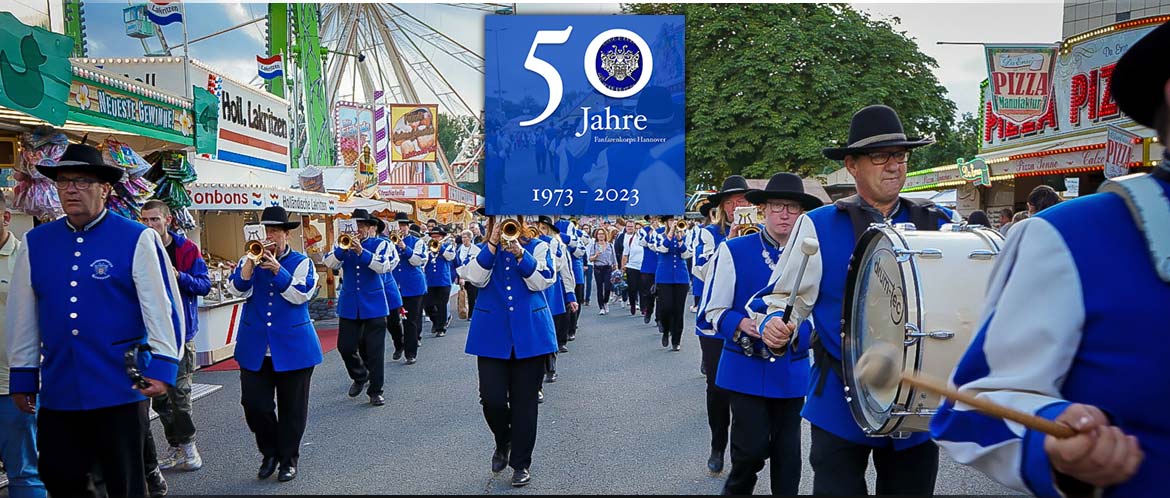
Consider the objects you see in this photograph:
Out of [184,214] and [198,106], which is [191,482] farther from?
[198,106]

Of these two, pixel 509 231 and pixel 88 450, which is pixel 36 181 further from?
pixel 509 231

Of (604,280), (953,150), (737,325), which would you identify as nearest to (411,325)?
(737,325)

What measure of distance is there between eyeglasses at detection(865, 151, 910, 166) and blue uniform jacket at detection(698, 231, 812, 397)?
98 centimetres

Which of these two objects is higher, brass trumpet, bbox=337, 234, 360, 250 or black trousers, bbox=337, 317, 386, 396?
brass trumpet, bbox=337, 234, 360, 250

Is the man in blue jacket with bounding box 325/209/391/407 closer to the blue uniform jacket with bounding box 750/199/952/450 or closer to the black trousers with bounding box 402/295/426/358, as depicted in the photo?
the black trousers with bounding box 402/295/426/358

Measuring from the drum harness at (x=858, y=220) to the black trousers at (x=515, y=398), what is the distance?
2675 mm

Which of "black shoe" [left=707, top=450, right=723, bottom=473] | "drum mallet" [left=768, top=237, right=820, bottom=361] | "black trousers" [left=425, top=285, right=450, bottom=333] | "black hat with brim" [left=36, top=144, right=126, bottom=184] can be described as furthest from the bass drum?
"black trousers" [left=425, top=285, right=450, bottom=333]

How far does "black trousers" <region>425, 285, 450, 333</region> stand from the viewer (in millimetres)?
13578

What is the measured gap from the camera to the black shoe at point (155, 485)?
529 cm

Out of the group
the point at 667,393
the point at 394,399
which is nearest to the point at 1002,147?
the point at 667,393

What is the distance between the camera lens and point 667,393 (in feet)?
28.1

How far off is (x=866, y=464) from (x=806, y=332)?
1.02 meters

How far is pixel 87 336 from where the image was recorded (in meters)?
3.78

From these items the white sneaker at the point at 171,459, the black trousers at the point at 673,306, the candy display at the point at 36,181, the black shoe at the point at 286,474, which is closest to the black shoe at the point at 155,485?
the white sneaker at the point at 171,459
